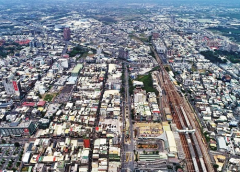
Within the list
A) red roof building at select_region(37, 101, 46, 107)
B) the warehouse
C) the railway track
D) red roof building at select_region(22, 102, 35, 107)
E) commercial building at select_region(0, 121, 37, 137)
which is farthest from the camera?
red roof building at select_region(22, 102, 35, 107)

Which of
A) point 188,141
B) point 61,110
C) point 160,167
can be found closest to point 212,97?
point 188,141

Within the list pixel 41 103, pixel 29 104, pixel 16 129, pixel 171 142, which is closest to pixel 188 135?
pixel 171 142

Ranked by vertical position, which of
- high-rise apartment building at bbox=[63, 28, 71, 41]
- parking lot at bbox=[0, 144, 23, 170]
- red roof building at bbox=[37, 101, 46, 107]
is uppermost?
high-rise apartment building at bbox=[63, 28, 71, 41]

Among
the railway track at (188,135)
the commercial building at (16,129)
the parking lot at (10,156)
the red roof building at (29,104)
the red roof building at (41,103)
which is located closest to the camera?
the parking lot at (10,156)

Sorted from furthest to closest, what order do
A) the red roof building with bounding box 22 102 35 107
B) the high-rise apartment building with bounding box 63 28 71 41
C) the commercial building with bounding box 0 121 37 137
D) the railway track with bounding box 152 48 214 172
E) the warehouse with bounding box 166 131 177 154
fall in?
1. the high-rise apartment building with bounding box 63 28 71 41
2. the red roof building with bounding box 22 102 35 107
3. the commercial building with bounding box 0 121 37 137
4. the warehouse with bounding box 166 131 177 154
5. the railway track with bounding box 152 48 214 172

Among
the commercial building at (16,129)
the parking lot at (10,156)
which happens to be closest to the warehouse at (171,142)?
the parking lot at (10,156)

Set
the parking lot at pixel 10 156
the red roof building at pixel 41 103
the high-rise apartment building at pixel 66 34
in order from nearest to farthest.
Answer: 1. the parking lot at pixel 10 156
2. the red roof building at pixel 41 103
3. the high-rise apartment building at pixel 66 34

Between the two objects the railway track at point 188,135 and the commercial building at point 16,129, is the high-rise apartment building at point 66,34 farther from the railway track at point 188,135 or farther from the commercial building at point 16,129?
the commercial building at point 16,129

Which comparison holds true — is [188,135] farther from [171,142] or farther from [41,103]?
[41,103]

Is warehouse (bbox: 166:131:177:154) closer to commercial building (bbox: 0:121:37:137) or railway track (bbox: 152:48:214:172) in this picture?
railway track (bbox: 152:48:214:172)

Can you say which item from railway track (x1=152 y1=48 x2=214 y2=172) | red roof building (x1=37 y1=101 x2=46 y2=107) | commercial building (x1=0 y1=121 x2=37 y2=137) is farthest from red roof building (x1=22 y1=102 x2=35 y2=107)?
railway track (x1=152 y1=48 x2=214 y2=172)

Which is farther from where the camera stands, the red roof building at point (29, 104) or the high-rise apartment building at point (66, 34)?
the high-rise apartment building at point (66, 34)

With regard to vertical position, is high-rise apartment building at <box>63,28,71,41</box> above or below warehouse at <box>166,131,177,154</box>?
above

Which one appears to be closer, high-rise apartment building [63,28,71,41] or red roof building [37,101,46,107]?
red roof building [37,101,46,107]
